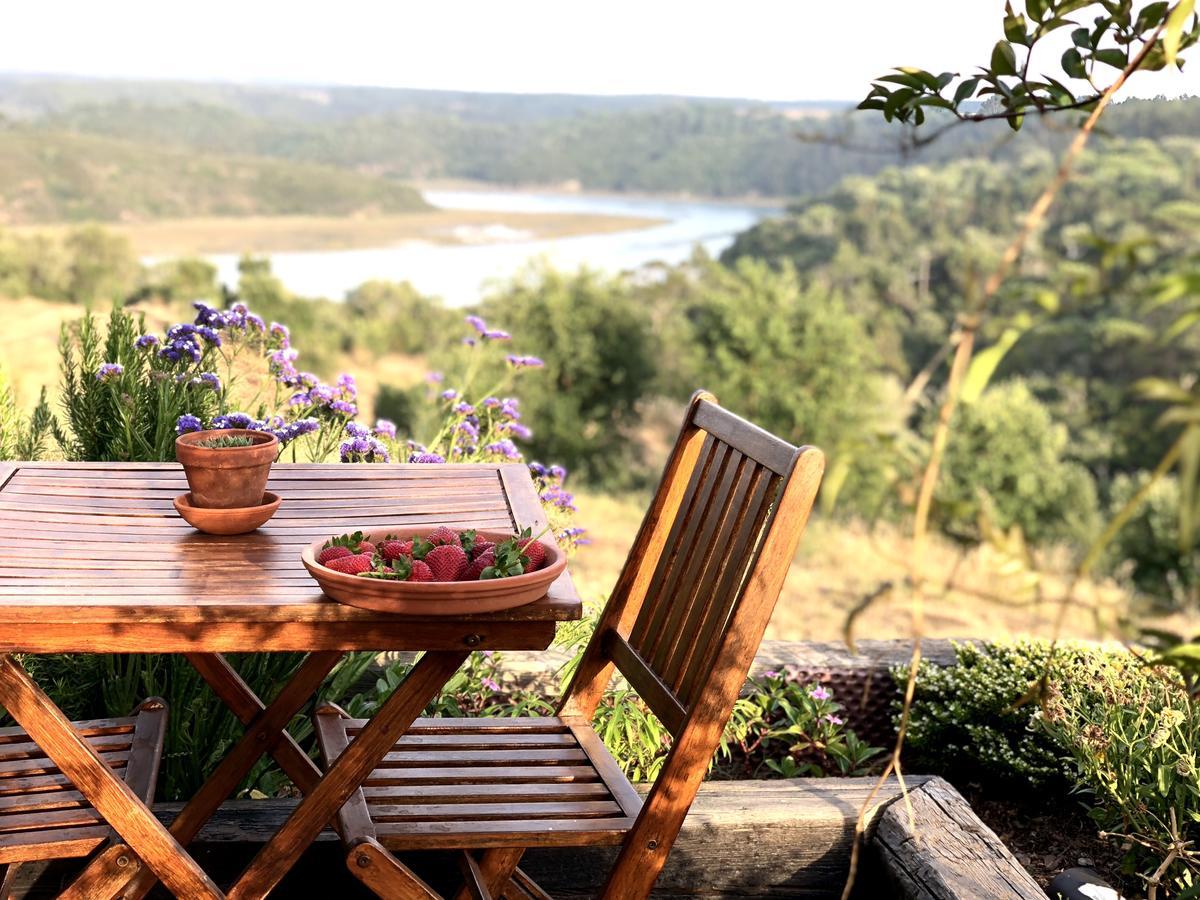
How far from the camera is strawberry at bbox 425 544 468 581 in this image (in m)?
1.60

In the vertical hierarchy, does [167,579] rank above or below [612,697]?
above

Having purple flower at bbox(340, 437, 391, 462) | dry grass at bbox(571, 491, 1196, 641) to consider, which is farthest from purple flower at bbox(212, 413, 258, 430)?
dry grass at bbox(571, 491, 1196, 641)

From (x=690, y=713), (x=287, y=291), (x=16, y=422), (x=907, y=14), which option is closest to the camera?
(x=907, y=14)

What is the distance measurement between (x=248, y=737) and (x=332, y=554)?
70cm

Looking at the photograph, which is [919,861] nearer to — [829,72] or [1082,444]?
[829,72]

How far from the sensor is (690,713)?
1.81 meters

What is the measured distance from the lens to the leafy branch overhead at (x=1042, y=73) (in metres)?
1.02

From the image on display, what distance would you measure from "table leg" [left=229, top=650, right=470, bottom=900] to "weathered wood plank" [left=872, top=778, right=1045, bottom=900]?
92 centimetres

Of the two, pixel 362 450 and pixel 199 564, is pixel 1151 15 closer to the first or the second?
pixel 199 564

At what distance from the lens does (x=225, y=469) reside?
1888 millimetres

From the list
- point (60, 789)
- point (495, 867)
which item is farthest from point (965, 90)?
point (60, 789)

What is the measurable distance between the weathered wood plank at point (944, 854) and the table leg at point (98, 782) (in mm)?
1217

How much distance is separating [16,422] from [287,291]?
4017 cm

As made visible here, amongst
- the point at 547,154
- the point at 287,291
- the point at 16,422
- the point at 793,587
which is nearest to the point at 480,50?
the point at 287,291
